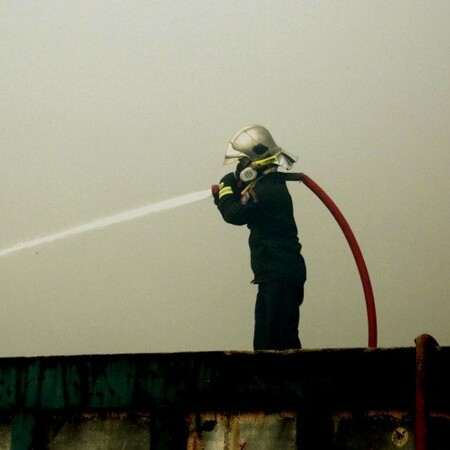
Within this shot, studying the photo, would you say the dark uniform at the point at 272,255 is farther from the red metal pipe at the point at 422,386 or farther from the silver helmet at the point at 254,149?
the red metal pipe at the point at 422,386

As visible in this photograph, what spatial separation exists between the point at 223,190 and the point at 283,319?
1122 mm

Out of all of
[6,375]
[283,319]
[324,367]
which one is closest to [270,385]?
[324,367]

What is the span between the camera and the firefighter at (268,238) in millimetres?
5703

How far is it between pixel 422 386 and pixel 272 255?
138 inches

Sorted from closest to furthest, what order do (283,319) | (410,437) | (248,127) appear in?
(410,437), (283,319), (248,127)

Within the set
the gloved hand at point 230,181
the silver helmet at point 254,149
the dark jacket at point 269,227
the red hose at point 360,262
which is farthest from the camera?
the silver helmet at point 254,149

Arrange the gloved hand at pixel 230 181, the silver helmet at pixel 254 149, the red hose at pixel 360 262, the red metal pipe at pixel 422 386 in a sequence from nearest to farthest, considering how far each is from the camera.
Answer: the red metal pipe at pixel 422 386
the red hose at pixel 360 262
the gloved hand at pixel 230 181
the silver helmet at pixel 254 149

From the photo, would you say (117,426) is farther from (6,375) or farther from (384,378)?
(384,378)

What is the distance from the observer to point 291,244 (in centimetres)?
587

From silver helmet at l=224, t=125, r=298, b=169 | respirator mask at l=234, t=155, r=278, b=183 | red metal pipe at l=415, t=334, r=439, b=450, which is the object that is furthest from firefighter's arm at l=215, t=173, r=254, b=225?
red metal pipe at l=415, t=334, r=439, b=450

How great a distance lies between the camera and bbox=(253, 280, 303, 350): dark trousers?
564 cm

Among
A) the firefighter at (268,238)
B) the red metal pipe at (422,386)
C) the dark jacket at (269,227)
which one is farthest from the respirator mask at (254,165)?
the red metal pipe at (422,386)

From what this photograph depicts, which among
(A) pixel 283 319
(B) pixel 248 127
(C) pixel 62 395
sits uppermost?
(B) pixel 248 127

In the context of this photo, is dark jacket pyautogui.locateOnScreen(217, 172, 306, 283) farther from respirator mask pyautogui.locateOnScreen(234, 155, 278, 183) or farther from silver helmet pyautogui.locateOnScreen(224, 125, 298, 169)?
silver helmet pyautogui.locateOnScreen(224, 125, 298, 169)
